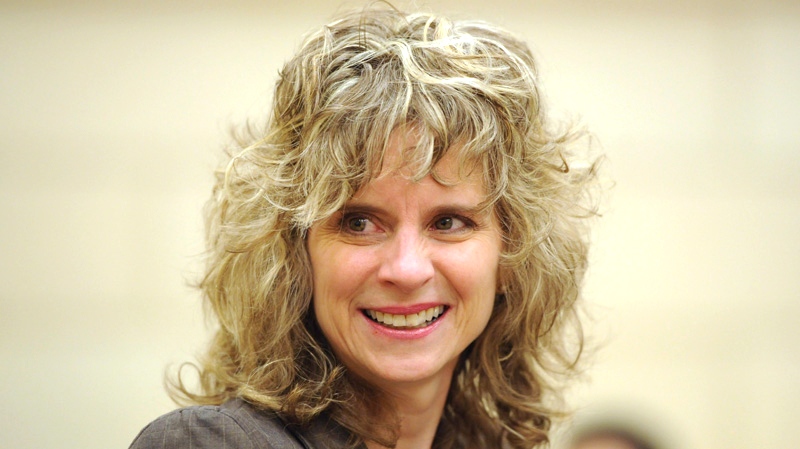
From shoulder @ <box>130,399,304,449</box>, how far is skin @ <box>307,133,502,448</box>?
0.76 feet

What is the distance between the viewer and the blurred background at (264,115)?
348 centimetres

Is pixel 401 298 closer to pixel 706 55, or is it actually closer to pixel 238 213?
pixel 238 213

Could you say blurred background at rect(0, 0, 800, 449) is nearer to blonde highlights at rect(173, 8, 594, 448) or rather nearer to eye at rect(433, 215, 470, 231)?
blonde highlights at rect(173, 8, 594, 448)

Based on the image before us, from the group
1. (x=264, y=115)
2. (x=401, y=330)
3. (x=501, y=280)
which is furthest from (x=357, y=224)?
(x=264, y=115)

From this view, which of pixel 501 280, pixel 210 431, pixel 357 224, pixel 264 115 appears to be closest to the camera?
pixel 210 431

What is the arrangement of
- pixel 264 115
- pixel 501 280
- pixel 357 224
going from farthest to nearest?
pixel 264 115, pixel 501 280, pixel 357 224

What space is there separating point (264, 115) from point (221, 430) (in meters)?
2.15

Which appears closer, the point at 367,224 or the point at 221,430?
the point at 221,430

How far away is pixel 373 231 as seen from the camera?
63.5 inches

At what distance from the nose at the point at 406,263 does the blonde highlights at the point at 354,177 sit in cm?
12

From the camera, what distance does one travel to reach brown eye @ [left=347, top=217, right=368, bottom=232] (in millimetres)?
1606

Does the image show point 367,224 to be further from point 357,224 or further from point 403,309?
point 403,309

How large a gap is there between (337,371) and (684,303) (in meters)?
2.42

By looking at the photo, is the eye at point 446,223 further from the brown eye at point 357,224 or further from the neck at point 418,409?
the neck at point 418,409
